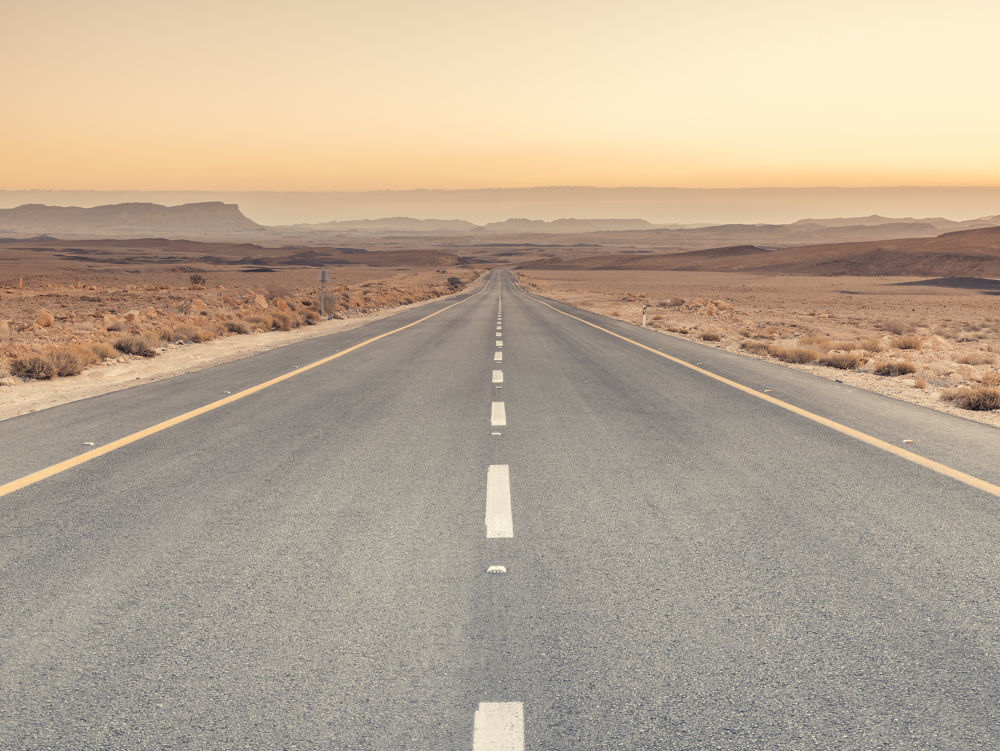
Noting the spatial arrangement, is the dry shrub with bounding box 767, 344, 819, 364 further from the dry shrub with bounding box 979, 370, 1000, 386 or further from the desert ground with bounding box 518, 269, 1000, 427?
the dry shrub with bounding box 979, 370, 1000, 386

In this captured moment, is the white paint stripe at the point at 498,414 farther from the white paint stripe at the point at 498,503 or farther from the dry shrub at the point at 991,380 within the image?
the dry shrub at the point at 991,380

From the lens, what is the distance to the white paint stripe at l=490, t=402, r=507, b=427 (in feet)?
28.4

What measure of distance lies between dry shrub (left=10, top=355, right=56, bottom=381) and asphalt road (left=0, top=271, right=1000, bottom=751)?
7142 millimetres

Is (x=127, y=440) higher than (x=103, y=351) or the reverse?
higher

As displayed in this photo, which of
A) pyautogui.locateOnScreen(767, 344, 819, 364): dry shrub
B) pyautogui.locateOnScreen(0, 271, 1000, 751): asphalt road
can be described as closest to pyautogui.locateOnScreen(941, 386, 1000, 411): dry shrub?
pyautogui.locateOnScreen(0, 271, 1000, 751): asphalt road

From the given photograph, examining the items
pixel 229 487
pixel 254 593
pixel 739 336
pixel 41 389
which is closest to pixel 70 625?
pixel 254 593

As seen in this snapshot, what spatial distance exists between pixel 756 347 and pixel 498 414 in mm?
13829

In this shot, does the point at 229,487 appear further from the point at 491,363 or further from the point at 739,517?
the point at 491,363

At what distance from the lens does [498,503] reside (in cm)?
538

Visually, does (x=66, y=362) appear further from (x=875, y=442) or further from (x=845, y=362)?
(x=845, y=362)

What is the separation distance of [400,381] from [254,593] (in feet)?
28.0

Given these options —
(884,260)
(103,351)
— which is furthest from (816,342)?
(884,260)

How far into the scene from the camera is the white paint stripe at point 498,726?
2541mm

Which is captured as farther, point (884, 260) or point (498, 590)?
point (884, 260)
